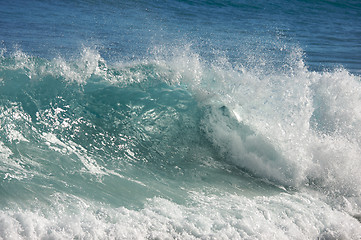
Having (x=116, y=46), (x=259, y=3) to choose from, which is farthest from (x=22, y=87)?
(x=259, y=3)

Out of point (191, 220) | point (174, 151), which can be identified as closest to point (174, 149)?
point (174, 151)

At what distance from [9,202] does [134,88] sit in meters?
3.43

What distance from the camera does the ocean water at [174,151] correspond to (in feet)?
13.8

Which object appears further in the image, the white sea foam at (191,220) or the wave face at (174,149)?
the wave face at (174,149)

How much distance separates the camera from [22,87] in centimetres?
647

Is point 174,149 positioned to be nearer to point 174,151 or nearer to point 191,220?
point 174,151

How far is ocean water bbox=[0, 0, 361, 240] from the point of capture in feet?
13.8

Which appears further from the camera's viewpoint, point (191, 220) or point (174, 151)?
point (174, 151)

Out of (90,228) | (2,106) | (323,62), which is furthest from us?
(323,62)

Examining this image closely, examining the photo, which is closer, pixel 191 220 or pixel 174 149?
pixel 191 220

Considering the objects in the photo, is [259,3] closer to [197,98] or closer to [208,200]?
[197,98]

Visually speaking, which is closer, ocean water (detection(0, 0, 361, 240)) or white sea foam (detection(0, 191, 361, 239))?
white sea foam (detection(0, 191, 361, 239))

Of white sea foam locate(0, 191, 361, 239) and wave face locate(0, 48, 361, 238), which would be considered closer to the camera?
white sea foam locate(0, 191, 361, 239)

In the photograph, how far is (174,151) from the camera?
606 cm
